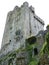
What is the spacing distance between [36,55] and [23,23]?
1597cm

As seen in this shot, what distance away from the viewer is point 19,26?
5925 centimetres

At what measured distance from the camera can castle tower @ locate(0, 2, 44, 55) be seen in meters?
56.1

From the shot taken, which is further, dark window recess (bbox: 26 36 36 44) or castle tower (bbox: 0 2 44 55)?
castle tower (bbox: 0 2 44 55)

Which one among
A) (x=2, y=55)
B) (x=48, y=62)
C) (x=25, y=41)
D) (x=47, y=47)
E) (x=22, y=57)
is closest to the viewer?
(x=48, y=62)

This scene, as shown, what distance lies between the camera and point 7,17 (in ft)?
220

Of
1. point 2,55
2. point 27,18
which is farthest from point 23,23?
point 2,55

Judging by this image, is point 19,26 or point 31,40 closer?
point 31,40

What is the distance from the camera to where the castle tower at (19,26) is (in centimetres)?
5612

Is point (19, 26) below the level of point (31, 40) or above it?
above

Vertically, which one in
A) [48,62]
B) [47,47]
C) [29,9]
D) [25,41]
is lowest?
[48,62]

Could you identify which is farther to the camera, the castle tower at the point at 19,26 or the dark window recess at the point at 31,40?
the castle tower at the point at 19,26

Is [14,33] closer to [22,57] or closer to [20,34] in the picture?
[20,34]

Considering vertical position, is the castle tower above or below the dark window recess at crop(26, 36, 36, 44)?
above

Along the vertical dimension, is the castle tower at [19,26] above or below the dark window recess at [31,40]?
above
